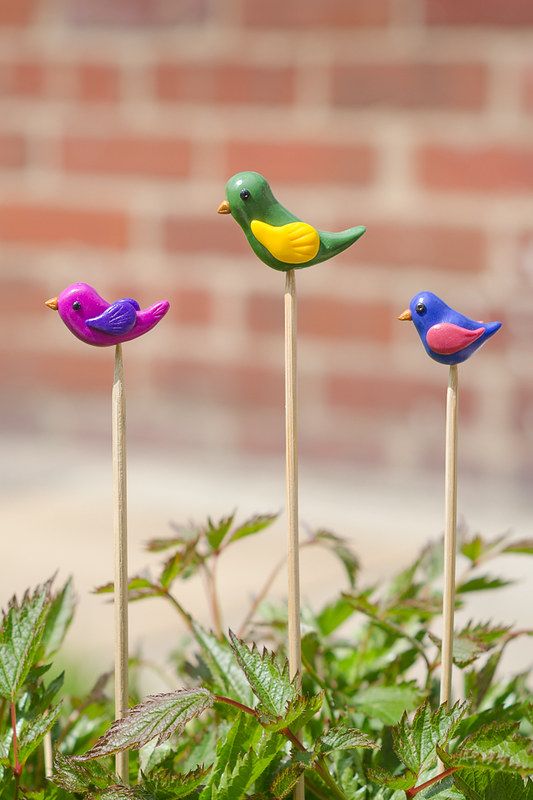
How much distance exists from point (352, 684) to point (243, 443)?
5.49 ft

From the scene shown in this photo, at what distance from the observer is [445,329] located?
0.68m

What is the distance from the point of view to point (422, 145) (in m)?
2.38

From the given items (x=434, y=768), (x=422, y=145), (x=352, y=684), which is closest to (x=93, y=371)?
(x=422, y=145)

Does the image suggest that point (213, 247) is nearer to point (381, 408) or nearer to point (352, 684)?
point (381, 408)

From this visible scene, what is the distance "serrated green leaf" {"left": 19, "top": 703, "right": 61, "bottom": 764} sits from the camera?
664 millimetres

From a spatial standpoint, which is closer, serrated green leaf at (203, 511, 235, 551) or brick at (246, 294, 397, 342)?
serrated green leaf at (203, 511, 235, 551)

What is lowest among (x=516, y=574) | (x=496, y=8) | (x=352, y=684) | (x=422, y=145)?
(x=516, y=574)

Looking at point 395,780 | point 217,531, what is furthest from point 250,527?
point 395,780

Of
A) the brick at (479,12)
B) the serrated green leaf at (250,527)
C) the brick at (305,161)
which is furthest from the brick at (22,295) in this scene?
the serrated green leaf at (250,527)

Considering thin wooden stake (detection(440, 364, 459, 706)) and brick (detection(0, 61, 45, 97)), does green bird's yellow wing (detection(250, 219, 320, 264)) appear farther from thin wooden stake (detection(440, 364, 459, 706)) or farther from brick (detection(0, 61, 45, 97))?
brick (detection(0, 61, 45, 97))

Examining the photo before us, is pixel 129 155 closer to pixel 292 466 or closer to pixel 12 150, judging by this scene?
pixel 12 150

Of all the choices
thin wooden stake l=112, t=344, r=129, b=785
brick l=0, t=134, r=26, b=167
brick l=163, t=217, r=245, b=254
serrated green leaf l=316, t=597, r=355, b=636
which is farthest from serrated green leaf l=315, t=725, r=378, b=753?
brick l=0, t=134, r=26, b=167

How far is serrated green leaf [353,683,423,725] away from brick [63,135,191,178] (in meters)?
1.90

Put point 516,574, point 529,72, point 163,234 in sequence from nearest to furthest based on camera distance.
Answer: point 516,574
point 529,72
point 163,234
